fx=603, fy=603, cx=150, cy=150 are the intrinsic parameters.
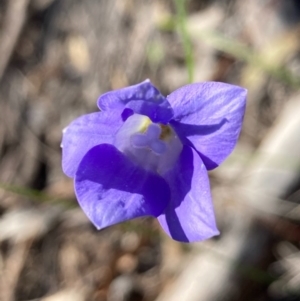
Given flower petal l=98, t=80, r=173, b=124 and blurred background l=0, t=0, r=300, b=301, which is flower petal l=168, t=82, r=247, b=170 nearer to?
flower petal l=98, t=80, r=173, b=124

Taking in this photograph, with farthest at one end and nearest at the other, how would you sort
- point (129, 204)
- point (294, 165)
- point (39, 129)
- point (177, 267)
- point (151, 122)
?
point (39, 129)
point (177, 267)
point (294, 165)
point (151, 122)
point (129, 204)

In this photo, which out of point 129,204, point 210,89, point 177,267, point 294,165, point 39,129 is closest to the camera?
point 210,89

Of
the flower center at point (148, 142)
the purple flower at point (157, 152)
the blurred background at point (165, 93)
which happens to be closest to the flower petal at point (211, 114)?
the purple flower at point (157, 152)

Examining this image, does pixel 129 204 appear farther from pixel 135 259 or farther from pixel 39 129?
pixel 39 129

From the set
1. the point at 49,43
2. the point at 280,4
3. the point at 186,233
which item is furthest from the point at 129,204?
the point at 49,43

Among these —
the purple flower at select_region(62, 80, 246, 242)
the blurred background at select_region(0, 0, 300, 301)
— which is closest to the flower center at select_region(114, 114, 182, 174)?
the purple flower at select_region(62, 80, 246, 242)

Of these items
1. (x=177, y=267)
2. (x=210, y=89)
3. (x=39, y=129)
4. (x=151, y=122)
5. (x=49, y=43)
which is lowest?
(x=177, y=267)

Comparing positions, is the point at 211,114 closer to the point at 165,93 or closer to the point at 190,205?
the point at 190,205
